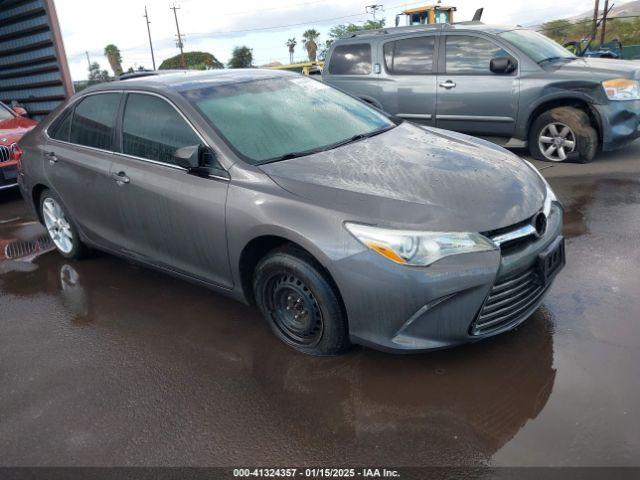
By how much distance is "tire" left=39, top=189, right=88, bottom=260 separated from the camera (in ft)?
15.2

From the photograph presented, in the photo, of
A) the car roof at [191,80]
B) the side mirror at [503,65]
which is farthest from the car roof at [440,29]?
the car roof at [191,80]

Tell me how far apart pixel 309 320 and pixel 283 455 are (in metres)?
0.78

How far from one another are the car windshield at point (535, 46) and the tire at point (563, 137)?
753 millimetres

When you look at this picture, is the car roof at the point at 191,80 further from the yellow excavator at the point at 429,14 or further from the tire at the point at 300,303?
the yellow excavator at the point at 429,14

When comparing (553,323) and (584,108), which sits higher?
(584,108)

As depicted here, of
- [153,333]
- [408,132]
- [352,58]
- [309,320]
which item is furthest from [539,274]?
[352,58]

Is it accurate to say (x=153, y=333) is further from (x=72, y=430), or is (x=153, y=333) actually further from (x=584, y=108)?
(x=584, y=108)

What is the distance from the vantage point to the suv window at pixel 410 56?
7.52 meters

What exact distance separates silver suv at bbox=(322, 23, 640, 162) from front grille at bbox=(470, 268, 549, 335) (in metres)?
4.50

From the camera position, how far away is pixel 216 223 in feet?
10.5

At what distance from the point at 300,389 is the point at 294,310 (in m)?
0.45

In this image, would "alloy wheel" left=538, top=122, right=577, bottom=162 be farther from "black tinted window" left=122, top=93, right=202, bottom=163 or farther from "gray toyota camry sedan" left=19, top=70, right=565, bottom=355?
"black tinted window" left=122, top=93, right=202, bottom=163

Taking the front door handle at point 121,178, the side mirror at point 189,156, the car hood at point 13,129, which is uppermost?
the side mirror at point 189,156

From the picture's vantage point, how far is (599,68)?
649 cm
